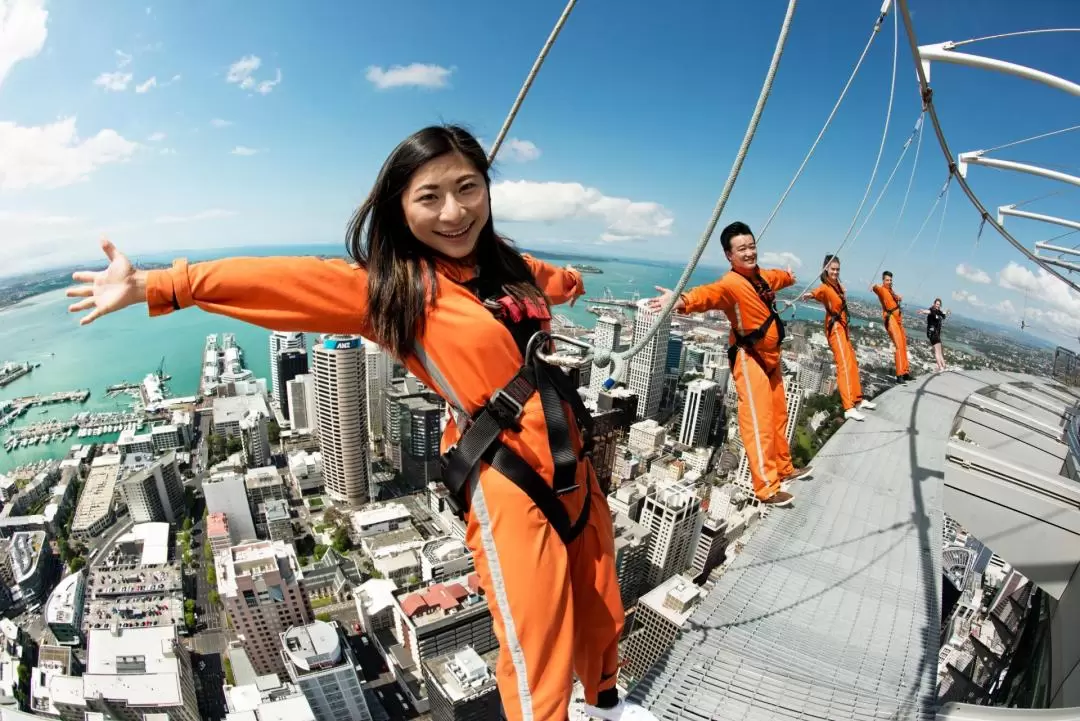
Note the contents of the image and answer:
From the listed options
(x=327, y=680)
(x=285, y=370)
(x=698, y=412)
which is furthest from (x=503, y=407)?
(x=285, y=370)

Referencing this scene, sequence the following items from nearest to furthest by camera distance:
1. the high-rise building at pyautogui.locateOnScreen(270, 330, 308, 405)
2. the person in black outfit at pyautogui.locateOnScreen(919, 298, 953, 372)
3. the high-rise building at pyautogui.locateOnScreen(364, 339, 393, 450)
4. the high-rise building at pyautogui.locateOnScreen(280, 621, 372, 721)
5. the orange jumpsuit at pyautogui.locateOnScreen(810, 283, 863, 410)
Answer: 1. the orange jumpsuit at pyautogui.locateOnScreen(810, 283, 863, 410)
2. the person in black outfit at pyautogui.locateOnScreen(919, 298, 953, 372)
3. the high-rise building at pyautogui.locateOnScreen(280, 621, 372, 721)
4. the high-rise building at pyautogui.locateOnScreen(364, 339, 393, 450)
5. the high-rise building at pyautogui.locateOnScreen(270, 330, 308, 405)

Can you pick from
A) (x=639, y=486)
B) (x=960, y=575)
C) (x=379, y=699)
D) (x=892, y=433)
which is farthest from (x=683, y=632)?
(x=639, y=486)

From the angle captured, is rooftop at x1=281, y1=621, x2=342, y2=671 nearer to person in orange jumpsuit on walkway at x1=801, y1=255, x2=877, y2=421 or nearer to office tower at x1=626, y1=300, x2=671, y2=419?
person in orange jumpsuit on walkway at x1=801, y1=255, x2=877, y2=421

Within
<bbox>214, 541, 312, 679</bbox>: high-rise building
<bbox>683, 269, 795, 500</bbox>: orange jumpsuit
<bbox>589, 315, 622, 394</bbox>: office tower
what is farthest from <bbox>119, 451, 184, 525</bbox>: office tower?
<bbox>683, 269, 795, 500</bbox>: orange jumpsuit

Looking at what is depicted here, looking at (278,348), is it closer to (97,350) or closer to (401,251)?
(97,350)

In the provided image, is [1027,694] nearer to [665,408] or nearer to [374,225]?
[374,225]

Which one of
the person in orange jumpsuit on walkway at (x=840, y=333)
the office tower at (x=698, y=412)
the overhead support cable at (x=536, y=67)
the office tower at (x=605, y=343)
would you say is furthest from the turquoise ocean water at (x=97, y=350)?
the overhead support cable at (x=536, y=67)
